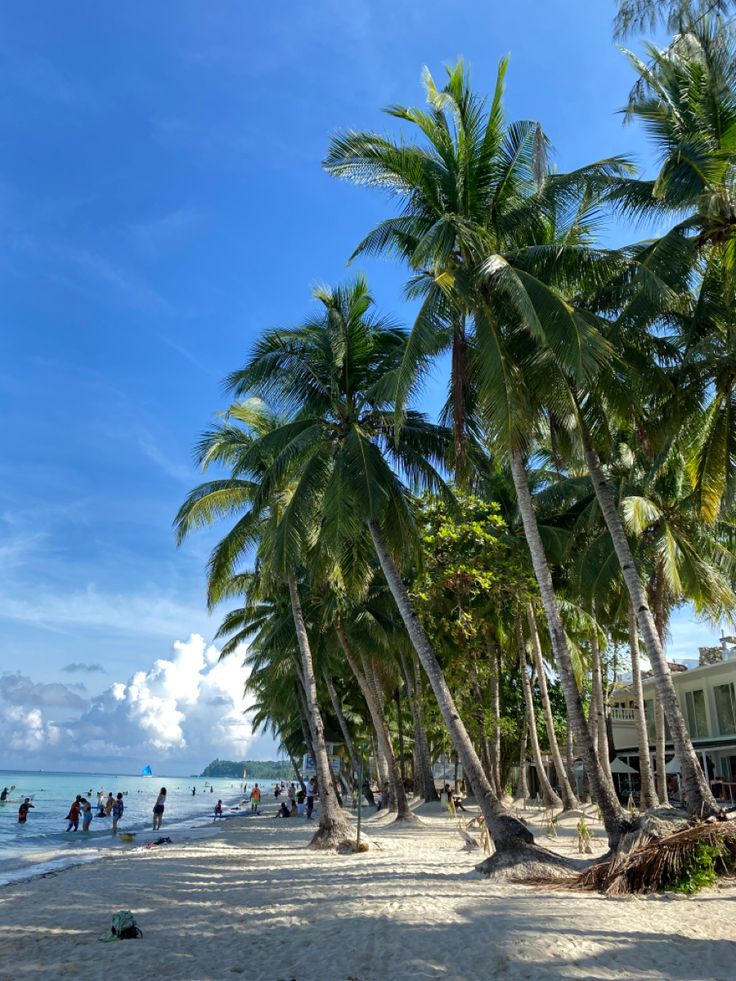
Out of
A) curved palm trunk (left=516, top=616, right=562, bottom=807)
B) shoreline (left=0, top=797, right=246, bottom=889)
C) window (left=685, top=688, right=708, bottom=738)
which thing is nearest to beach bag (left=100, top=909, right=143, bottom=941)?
shoreline (left=0, top=797, right=246, bottom=889)

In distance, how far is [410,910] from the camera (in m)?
8.84

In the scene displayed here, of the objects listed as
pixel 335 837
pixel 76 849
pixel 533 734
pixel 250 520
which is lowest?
pixel 76 849

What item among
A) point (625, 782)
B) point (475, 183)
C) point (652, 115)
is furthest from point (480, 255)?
point (625, 782)

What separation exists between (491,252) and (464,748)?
27.2 feet

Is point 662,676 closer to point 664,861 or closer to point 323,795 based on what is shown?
point 664,861

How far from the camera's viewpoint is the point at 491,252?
1254 centimetres

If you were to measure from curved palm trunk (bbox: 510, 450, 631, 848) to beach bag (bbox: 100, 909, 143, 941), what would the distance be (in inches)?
254

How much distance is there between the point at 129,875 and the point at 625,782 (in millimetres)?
34234

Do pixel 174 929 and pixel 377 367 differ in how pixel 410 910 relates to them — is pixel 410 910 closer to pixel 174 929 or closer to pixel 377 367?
pixel 174 929

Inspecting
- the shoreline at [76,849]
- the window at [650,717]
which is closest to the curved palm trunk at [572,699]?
the shoreline at [76,849]

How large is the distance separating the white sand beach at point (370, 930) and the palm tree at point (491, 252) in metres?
3.12

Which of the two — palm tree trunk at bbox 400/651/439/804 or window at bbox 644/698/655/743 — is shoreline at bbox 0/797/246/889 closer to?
palm tree trunk at bbox 400/651/439/804

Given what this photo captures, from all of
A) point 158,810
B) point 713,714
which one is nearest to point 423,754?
point 158,810

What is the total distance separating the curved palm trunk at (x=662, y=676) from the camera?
1017 cm
